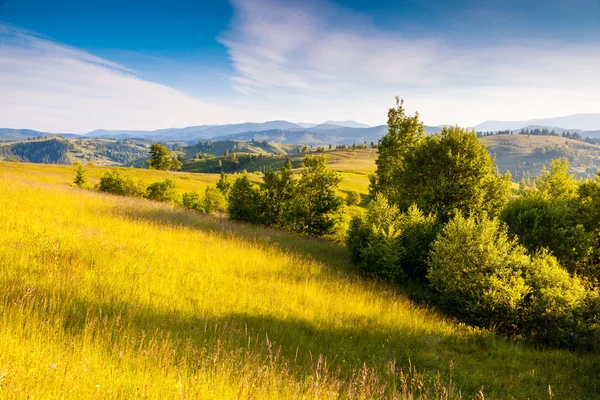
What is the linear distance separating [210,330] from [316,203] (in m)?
15.3

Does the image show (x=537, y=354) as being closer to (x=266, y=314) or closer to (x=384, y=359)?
(x=384, y=359)

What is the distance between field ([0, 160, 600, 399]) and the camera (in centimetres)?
324

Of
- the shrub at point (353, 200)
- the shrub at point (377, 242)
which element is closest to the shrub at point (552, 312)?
the shrub at point (377, 242)

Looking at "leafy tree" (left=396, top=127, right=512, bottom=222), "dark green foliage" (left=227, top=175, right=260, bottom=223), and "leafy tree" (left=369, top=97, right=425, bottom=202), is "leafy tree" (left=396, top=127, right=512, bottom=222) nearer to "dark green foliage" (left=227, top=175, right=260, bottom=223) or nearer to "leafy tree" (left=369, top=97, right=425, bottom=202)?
"leafy tree" (left=369, top=97, right=425, bottom=202)

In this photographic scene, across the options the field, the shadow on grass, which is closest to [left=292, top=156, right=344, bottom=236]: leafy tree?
the field

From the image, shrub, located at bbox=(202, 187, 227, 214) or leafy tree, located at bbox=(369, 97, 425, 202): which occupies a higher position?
leafy tree, located at bbox=(369, 97, 425, 202)

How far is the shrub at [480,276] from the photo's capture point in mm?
8547

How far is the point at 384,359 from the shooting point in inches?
230

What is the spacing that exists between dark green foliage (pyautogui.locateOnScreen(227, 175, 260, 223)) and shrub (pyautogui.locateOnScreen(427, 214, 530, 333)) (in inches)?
583

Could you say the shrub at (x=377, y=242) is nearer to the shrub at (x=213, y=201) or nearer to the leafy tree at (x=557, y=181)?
the leafy tree at (x=557, y=181)

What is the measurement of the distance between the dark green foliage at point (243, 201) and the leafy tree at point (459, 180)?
1116 cm

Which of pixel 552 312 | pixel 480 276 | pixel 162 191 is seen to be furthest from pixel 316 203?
pixel 162 191

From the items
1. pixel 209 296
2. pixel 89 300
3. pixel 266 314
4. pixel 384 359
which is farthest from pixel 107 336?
pixel 384 359

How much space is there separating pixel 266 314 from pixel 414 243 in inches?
326
